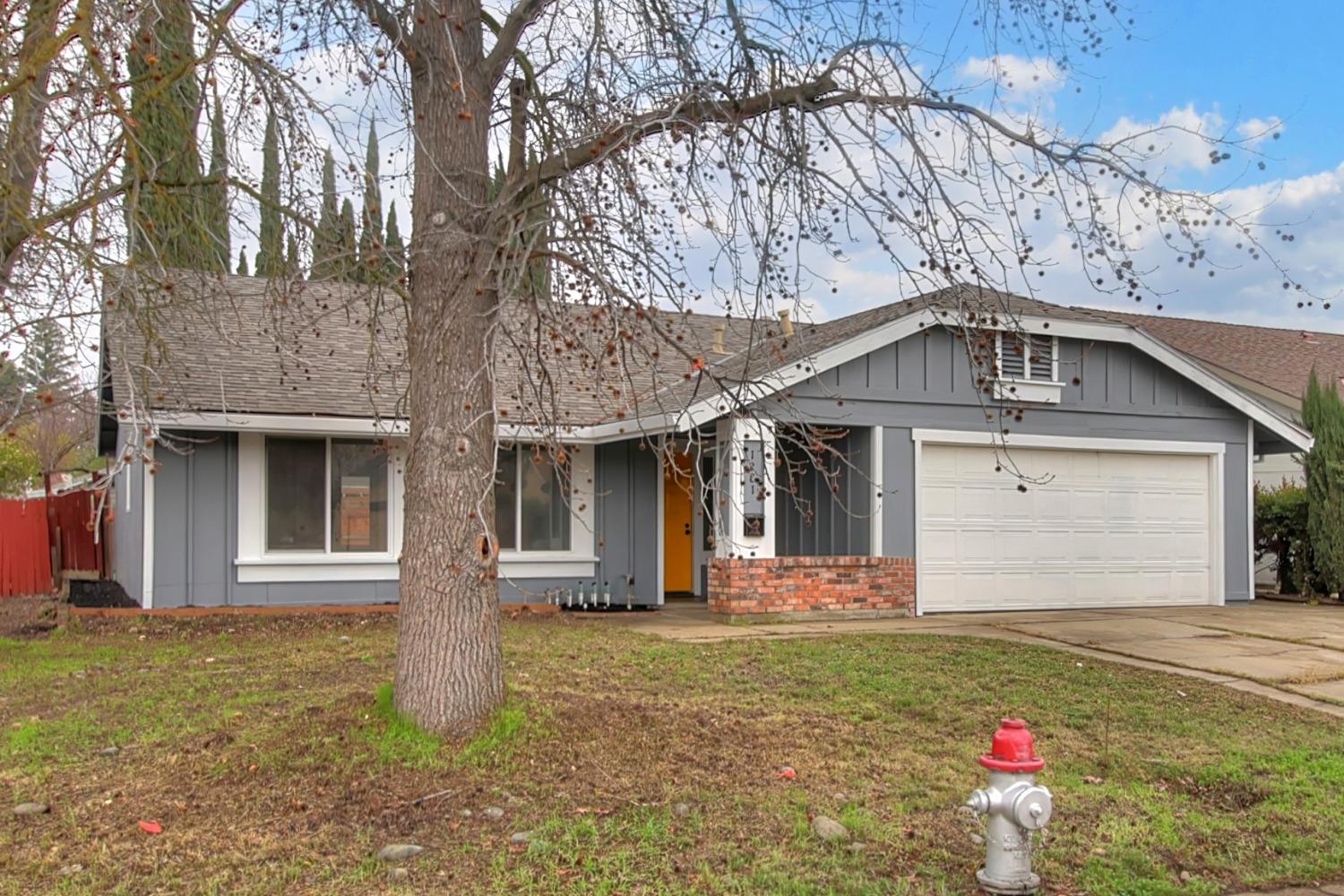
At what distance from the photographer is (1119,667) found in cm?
929

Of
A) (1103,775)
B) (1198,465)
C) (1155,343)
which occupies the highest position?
(1155,343)

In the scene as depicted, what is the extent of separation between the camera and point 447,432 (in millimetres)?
5789

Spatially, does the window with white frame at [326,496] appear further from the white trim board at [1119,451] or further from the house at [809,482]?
the white trim board at [1119,451]

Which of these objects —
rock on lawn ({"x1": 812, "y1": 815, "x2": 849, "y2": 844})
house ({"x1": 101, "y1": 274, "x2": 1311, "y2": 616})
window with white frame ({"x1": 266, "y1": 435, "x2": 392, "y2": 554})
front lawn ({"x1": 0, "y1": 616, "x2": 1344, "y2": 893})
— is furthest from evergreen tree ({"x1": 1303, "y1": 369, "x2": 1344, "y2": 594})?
rock on lawn ({"x1": 812, "y1": 815, "x2": 849, "y2": 844})

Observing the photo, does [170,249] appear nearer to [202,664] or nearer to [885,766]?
[202,664]

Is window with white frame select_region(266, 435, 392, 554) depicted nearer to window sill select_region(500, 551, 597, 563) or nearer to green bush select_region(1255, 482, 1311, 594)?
window sill select_region(500, 551, 597, 563)

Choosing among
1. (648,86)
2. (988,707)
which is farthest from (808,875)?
(648,86)

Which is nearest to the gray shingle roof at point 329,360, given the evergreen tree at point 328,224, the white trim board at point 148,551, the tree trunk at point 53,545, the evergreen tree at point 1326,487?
the white trim board at point 148,551

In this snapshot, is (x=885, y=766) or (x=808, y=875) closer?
(x=808, y=875)

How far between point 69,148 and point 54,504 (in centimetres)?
1540

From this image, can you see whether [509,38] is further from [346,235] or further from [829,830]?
[829,830]

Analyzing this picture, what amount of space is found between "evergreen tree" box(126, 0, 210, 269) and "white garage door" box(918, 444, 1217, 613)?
8859mm

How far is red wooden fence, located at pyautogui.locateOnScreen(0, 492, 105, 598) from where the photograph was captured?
19625 millimetres

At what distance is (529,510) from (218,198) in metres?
6.81
